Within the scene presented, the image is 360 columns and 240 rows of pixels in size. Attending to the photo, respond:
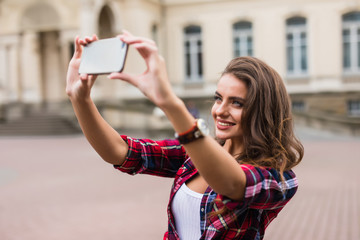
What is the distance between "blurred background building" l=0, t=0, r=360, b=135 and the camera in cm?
2070

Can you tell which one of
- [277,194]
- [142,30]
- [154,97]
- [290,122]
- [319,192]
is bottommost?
[319,192]

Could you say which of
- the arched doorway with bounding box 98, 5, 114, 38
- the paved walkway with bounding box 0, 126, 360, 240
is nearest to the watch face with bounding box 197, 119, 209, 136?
the paved walkway with bounding box 0, 126, 360, 240

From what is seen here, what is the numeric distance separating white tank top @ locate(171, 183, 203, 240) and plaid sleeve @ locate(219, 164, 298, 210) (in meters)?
0.25

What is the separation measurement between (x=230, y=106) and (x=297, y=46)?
22.8 meters

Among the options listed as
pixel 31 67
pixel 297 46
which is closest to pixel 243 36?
pixel 297 46

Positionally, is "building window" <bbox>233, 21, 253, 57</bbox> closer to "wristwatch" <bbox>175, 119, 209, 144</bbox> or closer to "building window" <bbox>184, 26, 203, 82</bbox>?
"building window" <bbox>184, 26, 203, 82</bbox>

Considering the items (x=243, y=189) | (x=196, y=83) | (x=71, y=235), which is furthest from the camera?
(x=196, y=83)

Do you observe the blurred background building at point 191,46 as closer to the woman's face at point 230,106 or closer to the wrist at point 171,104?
the woman's face at point 230,106

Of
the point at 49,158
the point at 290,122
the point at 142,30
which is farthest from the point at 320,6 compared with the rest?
the point at 290,122

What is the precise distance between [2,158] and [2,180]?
152 inches

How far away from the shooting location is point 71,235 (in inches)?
210

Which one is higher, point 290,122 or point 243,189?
point 290,122

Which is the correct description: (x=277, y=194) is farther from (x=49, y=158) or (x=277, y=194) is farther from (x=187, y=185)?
(x=49, y=158)

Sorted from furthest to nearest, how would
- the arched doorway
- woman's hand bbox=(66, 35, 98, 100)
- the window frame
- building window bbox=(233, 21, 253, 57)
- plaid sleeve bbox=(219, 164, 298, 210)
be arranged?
1. the window frame
2. building window bbox=(233, 21, 253, 57)
3. the arched doorway
4. woman's hand bbox=(66, 35, 98, 100)
5. plaid sleeve bbox=(219, 164, 298, 210)
